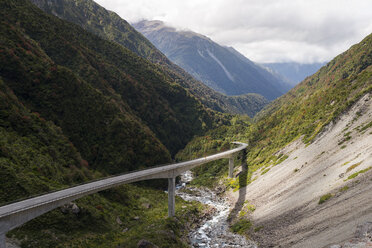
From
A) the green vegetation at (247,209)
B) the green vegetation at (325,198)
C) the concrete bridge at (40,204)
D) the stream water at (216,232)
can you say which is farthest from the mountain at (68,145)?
the green vegetation at (325,198)

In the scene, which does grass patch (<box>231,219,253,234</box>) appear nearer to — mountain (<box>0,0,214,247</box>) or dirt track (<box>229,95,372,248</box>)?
dirt track (<box>229,95,372,248</box>)

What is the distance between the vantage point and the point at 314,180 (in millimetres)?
43969

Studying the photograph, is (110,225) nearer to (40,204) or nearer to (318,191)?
(40,204)

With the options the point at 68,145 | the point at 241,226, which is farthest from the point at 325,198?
the point at 68,145

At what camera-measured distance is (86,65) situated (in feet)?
386

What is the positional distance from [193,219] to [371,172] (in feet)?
111

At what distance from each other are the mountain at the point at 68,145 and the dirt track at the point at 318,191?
15.4 metres

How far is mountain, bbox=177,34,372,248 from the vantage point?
30.4m

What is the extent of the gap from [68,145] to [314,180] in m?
55.1

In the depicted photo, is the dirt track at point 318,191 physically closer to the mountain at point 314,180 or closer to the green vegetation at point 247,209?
the mountain at point 314,180

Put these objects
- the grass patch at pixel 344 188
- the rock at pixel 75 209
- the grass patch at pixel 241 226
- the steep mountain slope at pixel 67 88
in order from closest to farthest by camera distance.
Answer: the grass patch at pixel 344 188 < the rock at pixel 75 209 < the grass patch at pixel 241 226 < the steep mountain slope at pixel 67 88

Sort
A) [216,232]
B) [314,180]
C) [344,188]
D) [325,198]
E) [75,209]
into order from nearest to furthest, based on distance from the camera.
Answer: [344,188] < [325,198] < [75,209] < [314,180] < [216,232]

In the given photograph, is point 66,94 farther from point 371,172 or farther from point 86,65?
point 371,172

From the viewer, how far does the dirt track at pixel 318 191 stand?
29328 millimetres
